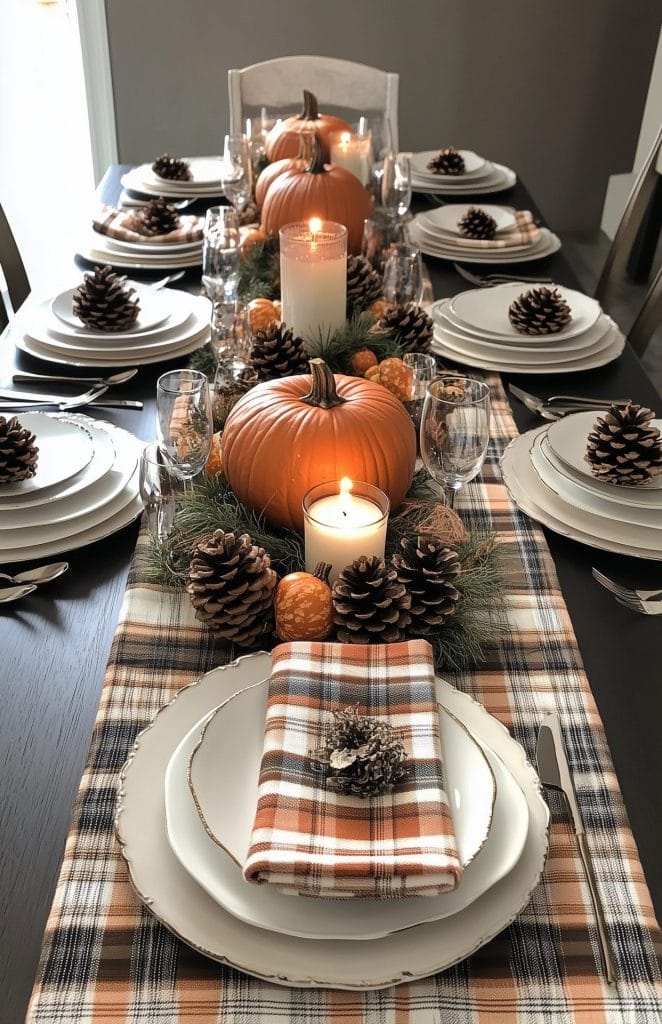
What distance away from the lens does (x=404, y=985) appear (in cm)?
56

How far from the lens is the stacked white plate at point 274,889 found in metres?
0.56

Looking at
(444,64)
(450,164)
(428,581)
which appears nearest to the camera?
(428,581)

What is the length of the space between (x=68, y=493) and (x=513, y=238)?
1179 millimetres

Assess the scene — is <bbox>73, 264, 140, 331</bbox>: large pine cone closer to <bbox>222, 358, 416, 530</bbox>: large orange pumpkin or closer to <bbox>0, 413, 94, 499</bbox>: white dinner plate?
<bbox>0, 413, 94, 499</bbox>: white dinner plate

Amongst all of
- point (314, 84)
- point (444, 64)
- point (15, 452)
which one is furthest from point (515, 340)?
point (444, 64)

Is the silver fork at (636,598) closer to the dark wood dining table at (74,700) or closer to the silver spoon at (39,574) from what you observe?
the dark wood dining table at (74,700)

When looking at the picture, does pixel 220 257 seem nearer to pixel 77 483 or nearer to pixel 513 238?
pixel 77 483

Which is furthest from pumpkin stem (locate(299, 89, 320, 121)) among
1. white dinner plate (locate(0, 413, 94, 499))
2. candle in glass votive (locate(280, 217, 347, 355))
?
white dinner plate (locate(0, 413, 94, 499))

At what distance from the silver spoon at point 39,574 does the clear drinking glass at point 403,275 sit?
0.72 metres

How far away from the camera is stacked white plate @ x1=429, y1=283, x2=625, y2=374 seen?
1.41 m

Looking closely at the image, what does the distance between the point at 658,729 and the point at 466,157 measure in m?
1.94

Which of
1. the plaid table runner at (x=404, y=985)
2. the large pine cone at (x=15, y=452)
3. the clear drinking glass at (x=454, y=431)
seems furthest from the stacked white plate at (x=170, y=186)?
the plaid table runner at (x=404, y=985)

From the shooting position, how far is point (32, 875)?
2.09 feet

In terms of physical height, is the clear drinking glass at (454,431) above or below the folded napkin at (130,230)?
above
